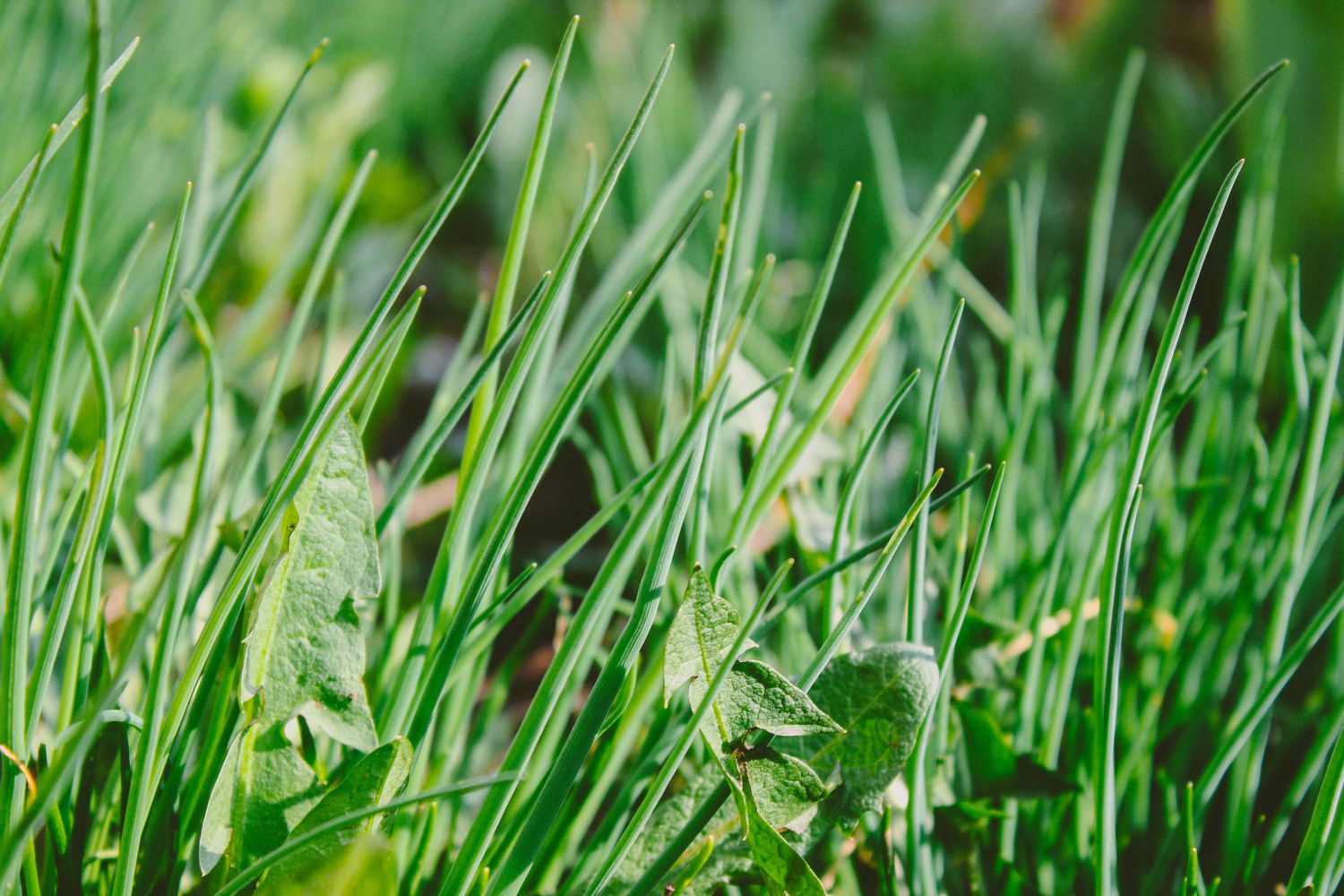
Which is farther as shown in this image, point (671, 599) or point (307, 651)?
point (671, 599)

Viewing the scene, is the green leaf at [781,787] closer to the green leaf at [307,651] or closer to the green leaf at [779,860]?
the green leaf at [779,860]

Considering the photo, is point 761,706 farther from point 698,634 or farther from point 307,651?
point 307,651

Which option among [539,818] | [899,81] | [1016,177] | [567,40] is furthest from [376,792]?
[899,81]

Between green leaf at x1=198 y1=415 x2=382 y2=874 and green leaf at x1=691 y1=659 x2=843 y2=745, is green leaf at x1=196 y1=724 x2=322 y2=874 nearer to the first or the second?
green leaf at x1=198 y1=415 x2=382 y2=874

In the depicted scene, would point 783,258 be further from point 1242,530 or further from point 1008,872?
point 1008,872

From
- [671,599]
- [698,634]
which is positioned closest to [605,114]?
[671,599]

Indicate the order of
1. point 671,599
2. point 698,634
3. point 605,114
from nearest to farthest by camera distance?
point 698,634, point 671,599, point 605,114

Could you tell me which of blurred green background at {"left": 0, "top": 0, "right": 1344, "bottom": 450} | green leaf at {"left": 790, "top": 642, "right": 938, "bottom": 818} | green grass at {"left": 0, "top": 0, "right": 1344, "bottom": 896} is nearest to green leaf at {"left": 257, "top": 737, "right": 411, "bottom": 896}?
green grass at {"left": 0, "top": 0, "right": 1344, "bottom": 896}
